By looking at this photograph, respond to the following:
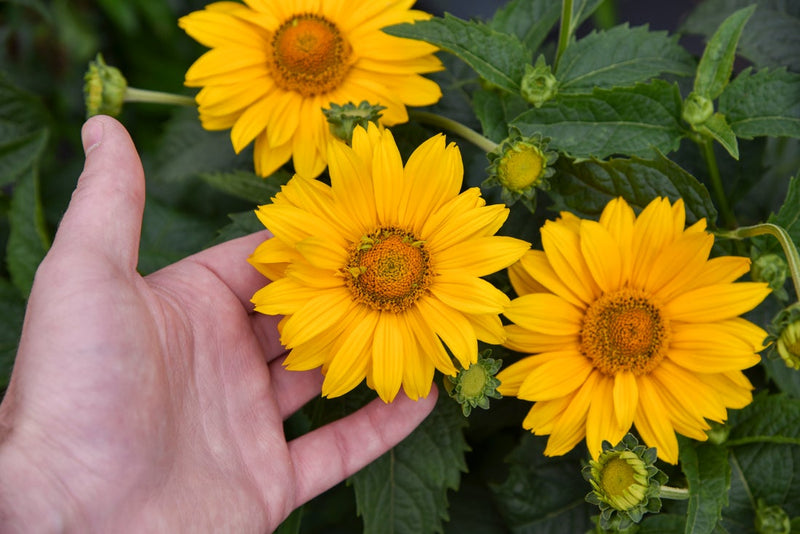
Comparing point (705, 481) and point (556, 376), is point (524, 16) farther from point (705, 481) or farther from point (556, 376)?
point (705, 481)

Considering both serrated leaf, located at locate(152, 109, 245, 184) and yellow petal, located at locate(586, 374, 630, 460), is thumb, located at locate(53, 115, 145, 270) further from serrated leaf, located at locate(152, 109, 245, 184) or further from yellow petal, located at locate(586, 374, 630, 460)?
yellow petal, located at locate(586, 374, 630, 460)

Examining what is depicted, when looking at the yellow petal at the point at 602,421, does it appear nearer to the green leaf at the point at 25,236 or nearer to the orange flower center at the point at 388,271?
the orange flower center at the point at 388,271

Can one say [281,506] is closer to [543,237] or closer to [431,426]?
[431,426]

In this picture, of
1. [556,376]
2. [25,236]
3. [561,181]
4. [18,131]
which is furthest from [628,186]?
[18,131]

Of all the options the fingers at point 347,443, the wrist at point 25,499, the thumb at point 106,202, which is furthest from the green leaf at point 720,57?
the wrist at point 25,499

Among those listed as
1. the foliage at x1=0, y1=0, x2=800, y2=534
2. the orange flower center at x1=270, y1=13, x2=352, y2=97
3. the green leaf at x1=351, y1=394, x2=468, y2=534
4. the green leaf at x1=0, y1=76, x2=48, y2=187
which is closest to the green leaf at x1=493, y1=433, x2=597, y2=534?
the foliage at x1=0, y1=0, x2=800, y2=534

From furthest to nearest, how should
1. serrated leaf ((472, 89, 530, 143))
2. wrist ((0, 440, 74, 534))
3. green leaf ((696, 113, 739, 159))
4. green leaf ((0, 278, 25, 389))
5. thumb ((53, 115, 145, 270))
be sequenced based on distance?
green leaf ((0, 278, 25, 389)) → serrated leaf ((472, 89, 530, 143)) → green leaf ((696, 113, 739, 159)) → thumb ((53, 115, 145, 270)) → wrist ((0, 440, 74, 534))
